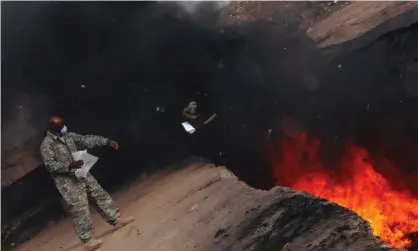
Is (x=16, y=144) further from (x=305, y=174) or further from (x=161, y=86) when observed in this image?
(x=305, y=174)

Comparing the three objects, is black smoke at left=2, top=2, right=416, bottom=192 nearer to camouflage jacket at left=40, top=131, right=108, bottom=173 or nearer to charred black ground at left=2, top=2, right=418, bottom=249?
charred black ground at left=2, top=2, right=418, bottom=249

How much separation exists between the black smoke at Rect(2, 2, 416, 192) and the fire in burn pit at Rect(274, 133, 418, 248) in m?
0.33

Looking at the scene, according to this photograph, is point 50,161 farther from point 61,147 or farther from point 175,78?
point 175,78

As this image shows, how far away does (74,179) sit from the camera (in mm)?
6664

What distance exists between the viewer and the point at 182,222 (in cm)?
644

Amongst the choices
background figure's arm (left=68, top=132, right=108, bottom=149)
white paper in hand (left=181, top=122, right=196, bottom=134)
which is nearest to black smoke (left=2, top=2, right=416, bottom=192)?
white paper in hand (left=181, top=122, right=196, bottom=134)

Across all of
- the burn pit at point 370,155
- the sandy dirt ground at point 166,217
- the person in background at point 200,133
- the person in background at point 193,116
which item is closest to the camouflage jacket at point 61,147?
the sandy dirt ground at point 166,217

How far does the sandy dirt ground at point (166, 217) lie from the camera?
6.01 metres

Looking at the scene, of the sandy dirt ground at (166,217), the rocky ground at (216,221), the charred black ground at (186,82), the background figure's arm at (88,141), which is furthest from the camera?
the charred black ground at (186,82)

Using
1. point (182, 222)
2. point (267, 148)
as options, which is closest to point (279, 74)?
point (267, 148)

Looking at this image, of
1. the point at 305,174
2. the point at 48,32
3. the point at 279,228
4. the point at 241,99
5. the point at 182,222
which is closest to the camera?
the point at 279,228

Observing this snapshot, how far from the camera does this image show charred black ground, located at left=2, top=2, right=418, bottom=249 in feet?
27.3

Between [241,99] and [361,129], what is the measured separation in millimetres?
2452

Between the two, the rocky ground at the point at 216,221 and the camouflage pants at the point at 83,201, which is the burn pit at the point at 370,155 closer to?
the rocky ground at the point at 216,221
